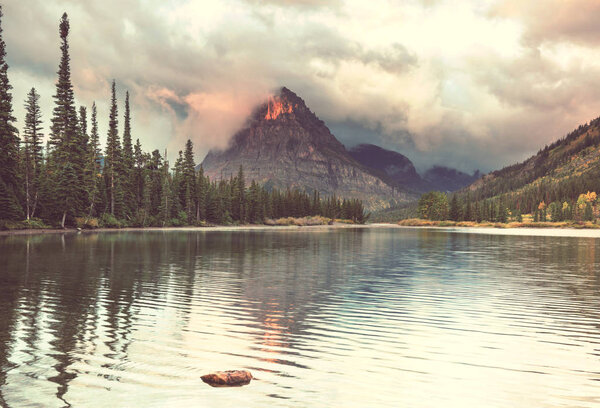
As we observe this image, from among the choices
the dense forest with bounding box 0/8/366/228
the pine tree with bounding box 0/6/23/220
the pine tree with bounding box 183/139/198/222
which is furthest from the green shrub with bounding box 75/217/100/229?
the pine tree with bounding box 183/139/198/222

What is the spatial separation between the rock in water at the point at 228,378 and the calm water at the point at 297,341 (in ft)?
0.67

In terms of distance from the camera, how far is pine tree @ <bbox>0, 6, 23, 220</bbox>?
70688 millimetres

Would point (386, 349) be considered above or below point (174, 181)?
below

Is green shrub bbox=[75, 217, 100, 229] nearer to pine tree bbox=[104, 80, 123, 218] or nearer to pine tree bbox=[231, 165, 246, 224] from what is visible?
pine tree bbox=[104, 80, 123, 218]

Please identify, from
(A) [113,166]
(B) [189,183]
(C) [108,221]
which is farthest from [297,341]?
(B) [189,183]

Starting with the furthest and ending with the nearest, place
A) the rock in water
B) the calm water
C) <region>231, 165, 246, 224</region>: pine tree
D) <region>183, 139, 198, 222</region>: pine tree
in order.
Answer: <region>231, 165, 246, 224</region>: pine tree < <region>183, 139, 198, 222</region>: pine tree < the rock in water < the calm water

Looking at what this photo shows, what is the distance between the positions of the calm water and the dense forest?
63407 mm

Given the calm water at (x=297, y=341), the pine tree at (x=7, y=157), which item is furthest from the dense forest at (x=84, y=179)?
the calm water at (x=297, y=341)

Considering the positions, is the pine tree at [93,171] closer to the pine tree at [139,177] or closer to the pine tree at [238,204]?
the pine tree at [139,177]

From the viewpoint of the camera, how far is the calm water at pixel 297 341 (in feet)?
27.8

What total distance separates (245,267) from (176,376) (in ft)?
76.9

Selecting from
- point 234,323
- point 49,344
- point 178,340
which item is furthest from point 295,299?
point 49,344

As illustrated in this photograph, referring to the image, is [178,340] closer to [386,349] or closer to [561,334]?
[386,349]

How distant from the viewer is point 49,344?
11.6 meters
